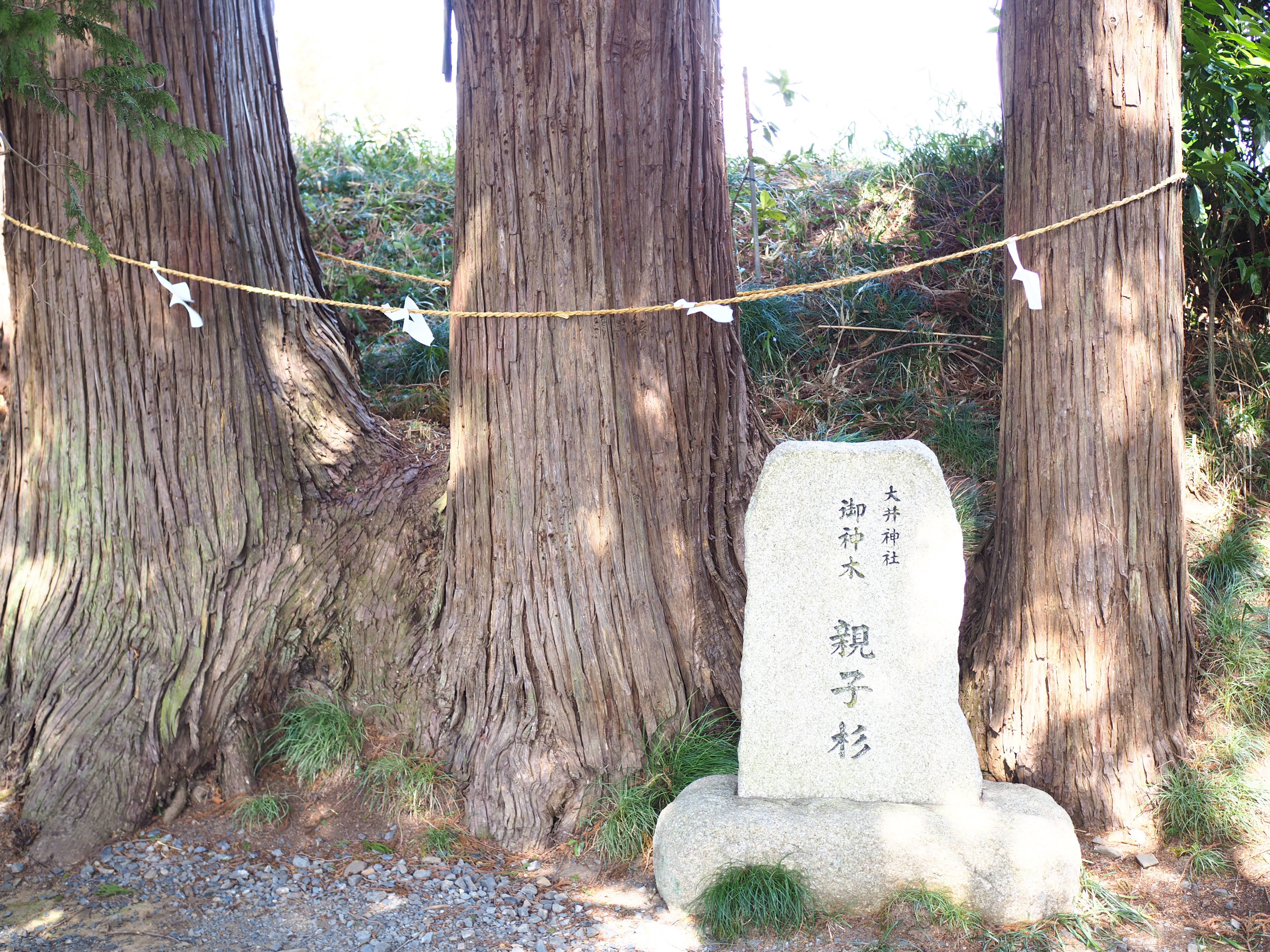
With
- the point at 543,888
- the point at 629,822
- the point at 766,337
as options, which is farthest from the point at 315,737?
the point at 766,337

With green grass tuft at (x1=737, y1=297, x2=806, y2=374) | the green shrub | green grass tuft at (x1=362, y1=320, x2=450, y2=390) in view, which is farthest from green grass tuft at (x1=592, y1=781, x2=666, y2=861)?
the green shrub

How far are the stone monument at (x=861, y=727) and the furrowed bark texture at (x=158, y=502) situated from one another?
4.35ft

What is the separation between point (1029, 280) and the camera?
3061 mm

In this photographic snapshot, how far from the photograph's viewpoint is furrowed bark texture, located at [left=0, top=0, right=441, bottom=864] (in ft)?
11.2

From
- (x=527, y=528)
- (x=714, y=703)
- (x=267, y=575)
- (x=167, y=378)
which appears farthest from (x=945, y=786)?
(x=167, y=378)

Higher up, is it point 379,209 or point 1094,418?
point 379,209

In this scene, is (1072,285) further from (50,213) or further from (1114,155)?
(50,213)

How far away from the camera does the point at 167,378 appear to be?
11.4ft

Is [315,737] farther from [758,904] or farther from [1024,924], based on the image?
[1024,924]

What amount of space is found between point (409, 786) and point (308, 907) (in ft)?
1.68

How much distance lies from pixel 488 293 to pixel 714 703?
1606mm

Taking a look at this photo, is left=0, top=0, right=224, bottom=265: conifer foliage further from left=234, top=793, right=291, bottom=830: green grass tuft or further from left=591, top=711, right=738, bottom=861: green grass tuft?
left=591, top=711, right=738, bottom=861: green grass tuft

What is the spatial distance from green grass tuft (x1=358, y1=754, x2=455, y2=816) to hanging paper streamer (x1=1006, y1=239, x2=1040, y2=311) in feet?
8.12

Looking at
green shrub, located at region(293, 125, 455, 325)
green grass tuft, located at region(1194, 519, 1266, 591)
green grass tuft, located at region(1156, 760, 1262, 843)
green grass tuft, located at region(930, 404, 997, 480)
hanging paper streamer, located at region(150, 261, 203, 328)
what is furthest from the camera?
green shrub, located at region(293, 125, 455, 325)
